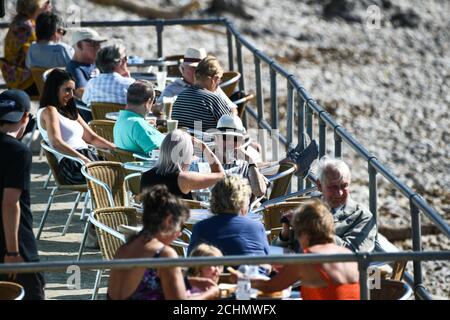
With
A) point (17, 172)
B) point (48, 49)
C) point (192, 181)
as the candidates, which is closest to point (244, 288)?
point (17, 172)

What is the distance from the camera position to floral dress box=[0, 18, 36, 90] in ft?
40.4

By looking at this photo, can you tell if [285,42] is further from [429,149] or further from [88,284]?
[88,284]

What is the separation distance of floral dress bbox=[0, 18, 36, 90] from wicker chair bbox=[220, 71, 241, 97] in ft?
5.83

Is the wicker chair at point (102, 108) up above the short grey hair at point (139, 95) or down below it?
below

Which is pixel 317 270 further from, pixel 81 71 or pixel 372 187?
pixel 81 71

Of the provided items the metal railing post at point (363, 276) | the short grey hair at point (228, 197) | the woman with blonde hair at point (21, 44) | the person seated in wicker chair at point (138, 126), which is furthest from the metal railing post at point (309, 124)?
the metal railing post at point (363, 276)

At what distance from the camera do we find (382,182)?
68.3 ft

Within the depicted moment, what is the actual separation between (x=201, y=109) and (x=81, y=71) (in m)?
1.88

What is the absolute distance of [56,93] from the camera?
9.40 m

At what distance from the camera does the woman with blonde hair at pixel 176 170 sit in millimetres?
7828

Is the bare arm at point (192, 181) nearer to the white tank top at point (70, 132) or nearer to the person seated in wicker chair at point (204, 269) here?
the person seated in wicker chair at point (204, 269)

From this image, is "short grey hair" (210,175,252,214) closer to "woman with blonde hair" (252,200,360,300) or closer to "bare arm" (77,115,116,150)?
"woman with blonde hair" (252,200,360,300)

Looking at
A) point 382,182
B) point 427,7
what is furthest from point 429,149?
point 427,7

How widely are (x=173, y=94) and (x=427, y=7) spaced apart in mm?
19125
